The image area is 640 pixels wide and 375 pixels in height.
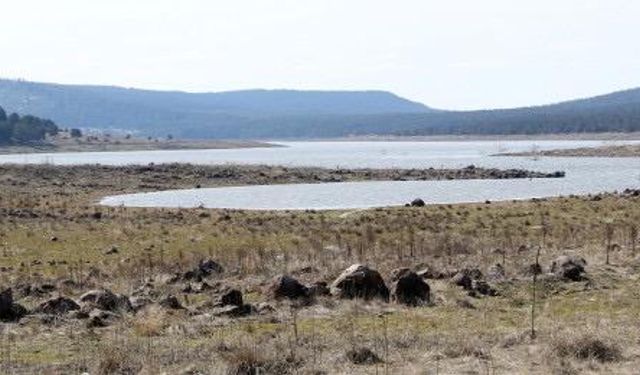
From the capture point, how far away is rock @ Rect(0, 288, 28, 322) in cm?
1719

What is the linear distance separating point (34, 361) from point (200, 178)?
310ft

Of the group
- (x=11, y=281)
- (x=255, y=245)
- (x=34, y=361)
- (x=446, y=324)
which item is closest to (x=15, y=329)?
(x=34, y=361)

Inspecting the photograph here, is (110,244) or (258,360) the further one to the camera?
(110,244)

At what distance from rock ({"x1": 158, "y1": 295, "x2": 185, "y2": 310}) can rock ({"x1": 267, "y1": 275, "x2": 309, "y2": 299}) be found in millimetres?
1977

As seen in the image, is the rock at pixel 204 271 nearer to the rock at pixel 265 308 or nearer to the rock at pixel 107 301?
the rock at pixel 107 301

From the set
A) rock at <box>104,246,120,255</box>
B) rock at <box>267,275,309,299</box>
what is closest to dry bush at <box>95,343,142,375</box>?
rock at <box>267,275,309,299</box>

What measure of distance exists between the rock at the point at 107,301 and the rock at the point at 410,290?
18.0ft

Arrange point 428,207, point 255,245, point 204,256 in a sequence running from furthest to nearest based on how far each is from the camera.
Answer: point 428,207 < point 255,245 < point 204,256

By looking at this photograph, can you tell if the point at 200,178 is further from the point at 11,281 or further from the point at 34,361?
the point at 34,361

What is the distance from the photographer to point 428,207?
2235 inches

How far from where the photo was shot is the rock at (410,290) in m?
18.3

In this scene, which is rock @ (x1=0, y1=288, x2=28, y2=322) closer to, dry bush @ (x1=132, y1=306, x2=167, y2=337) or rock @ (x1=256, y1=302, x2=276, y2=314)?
dry bush @ (x1=132, y1=306, x2=167, y2=337)

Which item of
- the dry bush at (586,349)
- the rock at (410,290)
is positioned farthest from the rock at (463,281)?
the dry bush at (586,349)

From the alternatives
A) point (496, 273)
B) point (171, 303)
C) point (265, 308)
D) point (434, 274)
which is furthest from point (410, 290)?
point (171, 303)
